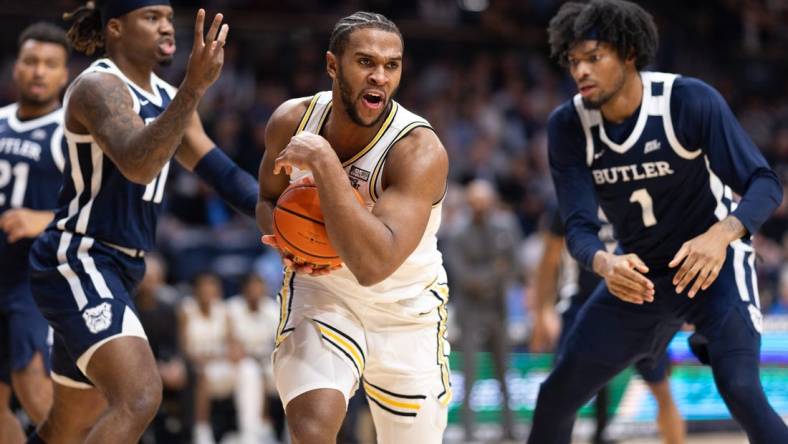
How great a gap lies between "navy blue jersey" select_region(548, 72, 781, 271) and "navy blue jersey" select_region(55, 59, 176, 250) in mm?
2075

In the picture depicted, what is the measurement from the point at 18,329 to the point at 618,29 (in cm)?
372

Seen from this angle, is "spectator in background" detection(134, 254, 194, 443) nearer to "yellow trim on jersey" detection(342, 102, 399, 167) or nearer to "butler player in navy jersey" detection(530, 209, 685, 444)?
"butler player in navy jersey" detection(530, 209, 685, 444)

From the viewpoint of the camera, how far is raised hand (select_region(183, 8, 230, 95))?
443 centimetres

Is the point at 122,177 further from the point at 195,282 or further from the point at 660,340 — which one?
the point at 195,282

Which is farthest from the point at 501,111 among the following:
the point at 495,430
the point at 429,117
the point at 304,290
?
the point at 304,290

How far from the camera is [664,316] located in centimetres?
527

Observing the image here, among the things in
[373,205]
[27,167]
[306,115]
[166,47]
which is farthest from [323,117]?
[27,167]

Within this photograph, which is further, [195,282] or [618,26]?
[195,282]

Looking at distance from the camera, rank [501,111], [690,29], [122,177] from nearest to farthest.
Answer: [122,177] < [501,111] < [690,29]

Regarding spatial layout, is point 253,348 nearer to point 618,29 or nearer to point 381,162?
point 618,29

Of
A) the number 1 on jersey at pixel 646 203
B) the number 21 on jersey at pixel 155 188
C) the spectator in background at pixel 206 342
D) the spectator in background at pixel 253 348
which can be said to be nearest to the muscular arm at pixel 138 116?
the number 21 on jersey at pixel 155 188

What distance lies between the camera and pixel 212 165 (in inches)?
216

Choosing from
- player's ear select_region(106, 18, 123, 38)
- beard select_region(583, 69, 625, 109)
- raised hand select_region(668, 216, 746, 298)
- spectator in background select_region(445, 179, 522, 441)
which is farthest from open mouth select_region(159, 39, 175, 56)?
spectator in background select_region(445, 179, 522, 441)

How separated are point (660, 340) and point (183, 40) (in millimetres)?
9904
